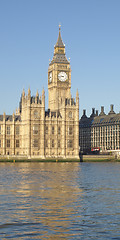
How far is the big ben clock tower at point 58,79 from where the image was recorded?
171375mm

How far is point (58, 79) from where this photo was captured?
17262cm

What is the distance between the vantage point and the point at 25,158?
13812cm

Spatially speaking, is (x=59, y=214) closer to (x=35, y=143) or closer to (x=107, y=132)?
(x=35, y=143)

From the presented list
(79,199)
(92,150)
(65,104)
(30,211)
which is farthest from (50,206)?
(92,150)

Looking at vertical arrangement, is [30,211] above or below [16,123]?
below

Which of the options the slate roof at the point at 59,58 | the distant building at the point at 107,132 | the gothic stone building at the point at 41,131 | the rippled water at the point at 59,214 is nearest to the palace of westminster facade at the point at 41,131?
the gothic stone building at the point at 41,131

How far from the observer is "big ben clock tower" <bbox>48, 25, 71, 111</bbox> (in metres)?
171

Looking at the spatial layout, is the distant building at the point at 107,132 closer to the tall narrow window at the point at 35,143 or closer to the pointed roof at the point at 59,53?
the pointed roof at the point at 59,53

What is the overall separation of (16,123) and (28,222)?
119174 mm

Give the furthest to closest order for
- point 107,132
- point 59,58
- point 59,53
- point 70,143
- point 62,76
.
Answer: point 107,132, point 59,53, point 59,58, point 62,76, point 70,143

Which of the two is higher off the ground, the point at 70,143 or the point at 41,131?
the point at 41,131

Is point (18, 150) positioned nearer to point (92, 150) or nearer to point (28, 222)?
point (92, 150)

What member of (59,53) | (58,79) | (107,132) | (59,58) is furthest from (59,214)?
(107,132)

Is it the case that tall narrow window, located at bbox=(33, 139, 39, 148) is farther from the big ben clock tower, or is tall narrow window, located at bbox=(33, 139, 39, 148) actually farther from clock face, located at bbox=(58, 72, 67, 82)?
clock face, located at bbox=(58, 72, 67, 82)
